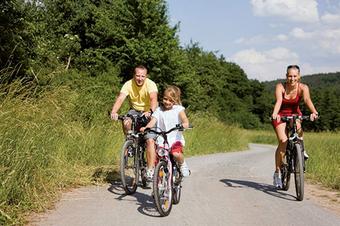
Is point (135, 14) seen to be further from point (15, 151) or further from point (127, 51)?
point (15, 151)

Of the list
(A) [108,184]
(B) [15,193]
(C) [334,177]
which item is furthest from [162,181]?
(C) [334,177]

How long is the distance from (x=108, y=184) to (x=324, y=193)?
392 centimetres

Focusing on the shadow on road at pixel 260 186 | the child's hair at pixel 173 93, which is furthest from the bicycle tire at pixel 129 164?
the shadow on road at pixel 260 186

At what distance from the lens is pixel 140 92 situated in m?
7.82

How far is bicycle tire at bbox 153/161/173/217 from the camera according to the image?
5.89 meters

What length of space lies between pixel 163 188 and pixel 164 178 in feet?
0.45

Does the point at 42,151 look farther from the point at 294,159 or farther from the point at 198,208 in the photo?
the point at 294,159

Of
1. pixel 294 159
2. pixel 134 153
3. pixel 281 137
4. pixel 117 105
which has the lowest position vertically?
pixel 294 159

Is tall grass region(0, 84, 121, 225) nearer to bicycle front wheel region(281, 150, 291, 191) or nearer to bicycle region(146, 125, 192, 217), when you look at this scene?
bicycle region(146, 125, 192, 217)

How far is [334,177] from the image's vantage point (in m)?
9.99

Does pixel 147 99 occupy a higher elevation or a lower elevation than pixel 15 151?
higher

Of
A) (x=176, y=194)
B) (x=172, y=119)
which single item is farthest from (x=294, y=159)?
(x=172, y=119)

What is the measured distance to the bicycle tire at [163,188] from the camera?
5.89 meters

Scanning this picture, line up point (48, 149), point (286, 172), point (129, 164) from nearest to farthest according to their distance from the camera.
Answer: point (48, 149) → point (129, 164) → point (286, 172)
